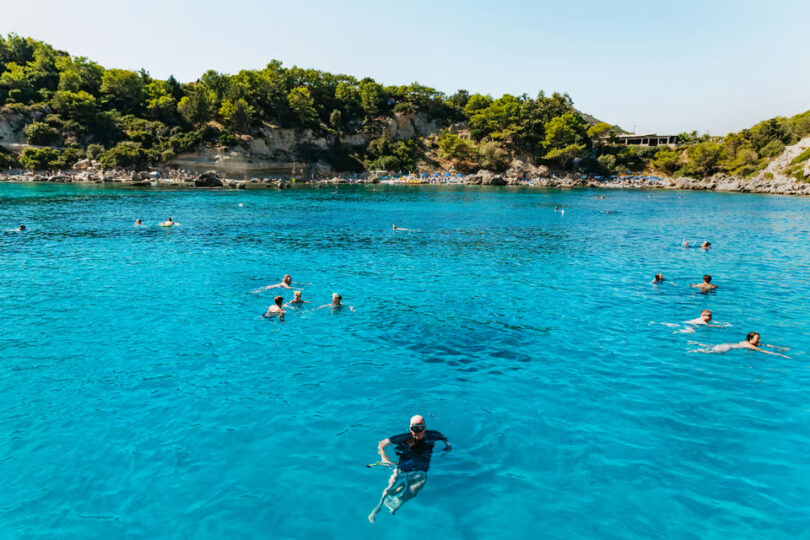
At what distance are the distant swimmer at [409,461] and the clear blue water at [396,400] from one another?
31 cm

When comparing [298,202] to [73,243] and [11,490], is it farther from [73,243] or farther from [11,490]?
[11,490]

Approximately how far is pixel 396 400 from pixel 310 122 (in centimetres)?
11666

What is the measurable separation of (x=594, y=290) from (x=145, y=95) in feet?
405

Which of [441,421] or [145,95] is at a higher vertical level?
[145,95]

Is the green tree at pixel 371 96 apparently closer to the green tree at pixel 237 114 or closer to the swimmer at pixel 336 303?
the green tree at pixel 237 114

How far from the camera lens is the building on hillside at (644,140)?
142 meters

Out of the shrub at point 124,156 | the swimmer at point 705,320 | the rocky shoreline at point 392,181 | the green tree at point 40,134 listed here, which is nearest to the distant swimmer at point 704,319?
the swimmer at point 705,320

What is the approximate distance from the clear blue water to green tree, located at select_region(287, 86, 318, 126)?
313ft

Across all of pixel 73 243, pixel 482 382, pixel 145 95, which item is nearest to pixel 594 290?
pixel 482 382

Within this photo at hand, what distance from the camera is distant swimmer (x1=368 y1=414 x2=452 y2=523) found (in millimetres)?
8531

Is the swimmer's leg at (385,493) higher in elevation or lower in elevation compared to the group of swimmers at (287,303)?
lower

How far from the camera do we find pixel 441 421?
10898mm

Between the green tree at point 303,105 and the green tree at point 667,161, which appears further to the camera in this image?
the green tree at point 667,161

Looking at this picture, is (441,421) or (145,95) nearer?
(441,421)
